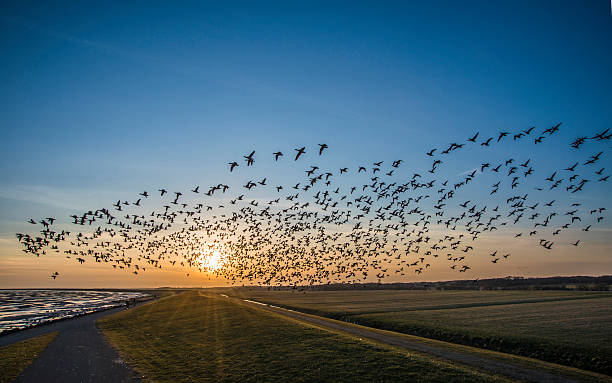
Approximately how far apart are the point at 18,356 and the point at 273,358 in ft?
78.1

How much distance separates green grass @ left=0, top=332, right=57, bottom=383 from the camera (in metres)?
25.8

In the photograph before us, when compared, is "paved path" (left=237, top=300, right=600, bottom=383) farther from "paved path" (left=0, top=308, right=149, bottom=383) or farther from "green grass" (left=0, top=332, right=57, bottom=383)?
"green grass" (left=0, top=332, right=57, bottom=383)

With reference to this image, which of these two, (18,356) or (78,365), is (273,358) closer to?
(78,365)

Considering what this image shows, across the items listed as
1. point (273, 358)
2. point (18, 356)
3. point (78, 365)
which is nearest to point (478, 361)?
point (273, 358)

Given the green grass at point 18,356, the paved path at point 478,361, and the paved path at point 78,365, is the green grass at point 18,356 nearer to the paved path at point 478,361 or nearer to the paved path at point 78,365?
the paved path at point 78,365

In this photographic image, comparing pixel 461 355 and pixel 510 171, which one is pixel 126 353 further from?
pixel 510 171

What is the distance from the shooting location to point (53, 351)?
3444cm

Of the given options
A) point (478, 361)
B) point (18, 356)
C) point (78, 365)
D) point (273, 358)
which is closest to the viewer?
point (478, 361)

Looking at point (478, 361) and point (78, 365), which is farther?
point (78, 365)

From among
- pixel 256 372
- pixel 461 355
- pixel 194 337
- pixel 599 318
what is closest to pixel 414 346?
pixel 461 355

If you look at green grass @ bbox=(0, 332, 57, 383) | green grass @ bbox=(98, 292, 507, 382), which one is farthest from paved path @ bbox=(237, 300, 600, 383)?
green grass @ bbox=(0, 332, 57, 383)

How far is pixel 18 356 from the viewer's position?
3181 cm

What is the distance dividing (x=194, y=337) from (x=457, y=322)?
3342cm

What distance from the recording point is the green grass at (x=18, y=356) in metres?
25.8
